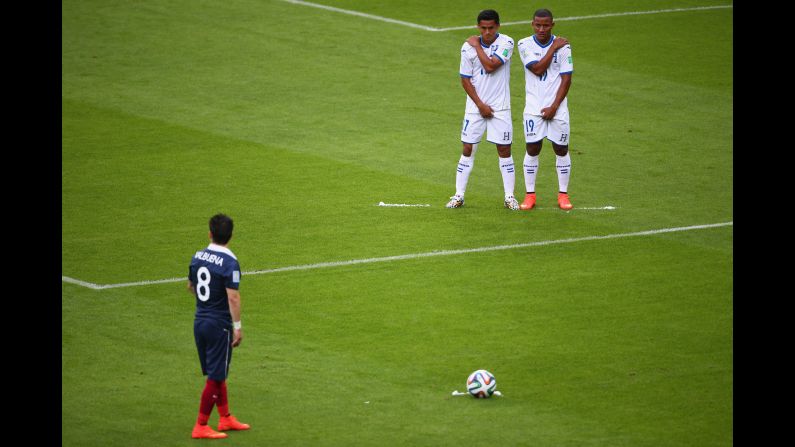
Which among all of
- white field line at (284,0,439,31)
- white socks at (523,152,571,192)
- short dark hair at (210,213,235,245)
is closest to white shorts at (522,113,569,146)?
white socks at (523,152,571,192)

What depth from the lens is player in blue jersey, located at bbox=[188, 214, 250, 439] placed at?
34.9ft

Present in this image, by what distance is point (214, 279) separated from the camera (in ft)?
34.9

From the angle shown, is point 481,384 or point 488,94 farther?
point 488,94

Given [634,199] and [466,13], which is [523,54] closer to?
[634,199]

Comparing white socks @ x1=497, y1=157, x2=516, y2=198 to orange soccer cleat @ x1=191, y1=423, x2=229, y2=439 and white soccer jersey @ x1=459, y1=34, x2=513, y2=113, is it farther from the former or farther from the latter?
orange soccer cleat @ x1=191, y1=423, x2=229, y2=439

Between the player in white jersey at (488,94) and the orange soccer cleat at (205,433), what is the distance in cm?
751

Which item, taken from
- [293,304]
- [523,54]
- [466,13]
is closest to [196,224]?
[293,304]

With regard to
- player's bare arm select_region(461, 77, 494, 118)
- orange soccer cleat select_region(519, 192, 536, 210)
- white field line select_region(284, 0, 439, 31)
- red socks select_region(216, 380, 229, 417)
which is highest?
white field line select_region(284, 0, 439, 31)

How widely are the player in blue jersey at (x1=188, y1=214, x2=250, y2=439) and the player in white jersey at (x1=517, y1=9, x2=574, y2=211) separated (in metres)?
7.48

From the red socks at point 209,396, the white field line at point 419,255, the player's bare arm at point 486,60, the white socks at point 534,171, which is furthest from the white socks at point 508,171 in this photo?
the red socks at point 209,396

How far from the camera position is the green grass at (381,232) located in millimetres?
11414

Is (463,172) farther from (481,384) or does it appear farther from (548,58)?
(481,384)

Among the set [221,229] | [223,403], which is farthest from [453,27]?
[223,403]

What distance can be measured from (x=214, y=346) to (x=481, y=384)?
2.30 metres
